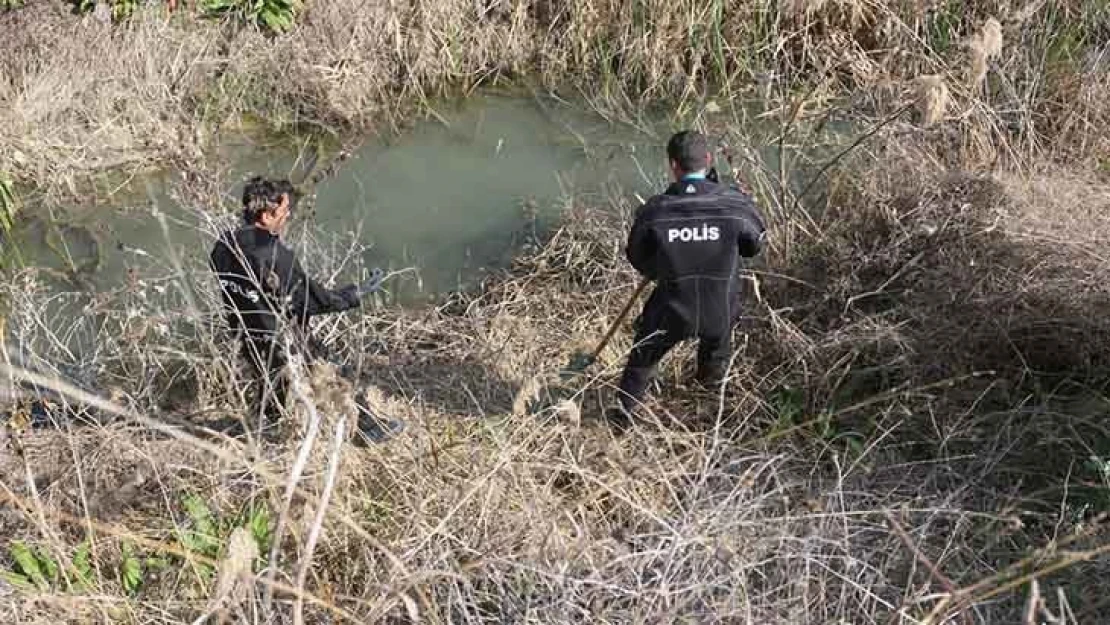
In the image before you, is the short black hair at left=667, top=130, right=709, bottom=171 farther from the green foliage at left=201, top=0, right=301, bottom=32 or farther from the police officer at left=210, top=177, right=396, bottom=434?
the green foliage at left=201, top=0, right=301, bottom=32

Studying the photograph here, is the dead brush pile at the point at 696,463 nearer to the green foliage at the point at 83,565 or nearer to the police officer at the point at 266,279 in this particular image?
the green foliage at the point at 83,565

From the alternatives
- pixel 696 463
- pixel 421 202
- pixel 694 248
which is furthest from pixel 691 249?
pixel 421 202

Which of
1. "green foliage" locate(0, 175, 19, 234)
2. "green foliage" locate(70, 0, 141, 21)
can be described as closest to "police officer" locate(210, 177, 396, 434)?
"green foliage" locate(0, 175, 19, 234)

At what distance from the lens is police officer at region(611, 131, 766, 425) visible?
325 centimetres

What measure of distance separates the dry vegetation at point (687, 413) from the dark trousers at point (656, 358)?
12cm

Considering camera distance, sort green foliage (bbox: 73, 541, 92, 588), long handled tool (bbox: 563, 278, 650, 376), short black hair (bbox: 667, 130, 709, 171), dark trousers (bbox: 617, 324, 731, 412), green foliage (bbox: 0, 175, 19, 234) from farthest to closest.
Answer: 1. green foliage (bbox: 0, 175, 19, 234)
2. long handled tool (bbox: 563, 278, 650, 376)
3. dark trousers (bbox: 617, 324, 731, 412)
4. short black hair (bbox: 667, 130, 709, 171)
5. green foliage (bbox: 73, 541, 92, 588)

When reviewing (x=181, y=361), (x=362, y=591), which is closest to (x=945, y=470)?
(x=362, y=591)

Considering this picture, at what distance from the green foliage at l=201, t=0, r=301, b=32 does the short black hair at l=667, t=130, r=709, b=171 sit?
4.20 meters

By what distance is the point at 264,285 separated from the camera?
329 centimetres

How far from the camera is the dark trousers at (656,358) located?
3537 mm

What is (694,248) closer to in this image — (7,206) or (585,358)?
(585,358)

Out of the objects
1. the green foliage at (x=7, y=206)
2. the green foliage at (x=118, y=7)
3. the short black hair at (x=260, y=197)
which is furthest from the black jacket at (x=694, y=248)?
the green foliage at (x=118, y=7)

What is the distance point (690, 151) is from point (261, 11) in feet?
14.2

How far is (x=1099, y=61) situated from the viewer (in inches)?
200
